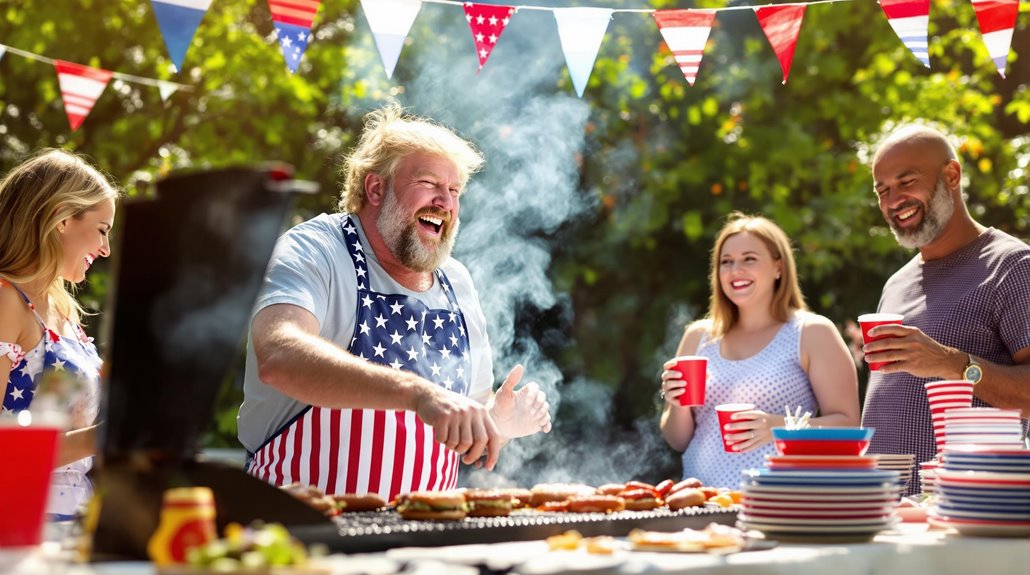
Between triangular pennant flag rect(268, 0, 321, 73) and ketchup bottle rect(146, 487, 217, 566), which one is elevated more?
triangular pennant flag rect(268, 0, 321, 73)

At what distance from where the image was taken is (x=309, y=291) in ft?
10.6

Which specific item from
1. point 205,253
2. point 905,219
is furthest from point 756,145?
point 205,253

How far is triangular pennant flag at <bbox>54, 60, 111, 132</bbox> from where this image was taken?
610 cm

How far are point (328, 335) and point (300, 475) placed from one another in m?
0.47

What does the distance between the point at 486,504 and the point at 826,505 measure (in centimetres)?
75

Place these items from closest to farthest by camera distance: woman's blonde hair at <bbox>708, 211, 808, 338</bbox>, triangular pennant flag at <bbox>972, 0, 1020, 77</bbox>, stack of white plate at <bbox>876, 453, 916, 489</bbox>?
1. stack of white plate at <bbox>876, 453, 916, 489</bbox>
2. triangular pennant flag at <bbox>972, 0, 1020, 77</bbox>
3. woman's blonde hair at <bbox>708, 211, 808, 338</bbox>

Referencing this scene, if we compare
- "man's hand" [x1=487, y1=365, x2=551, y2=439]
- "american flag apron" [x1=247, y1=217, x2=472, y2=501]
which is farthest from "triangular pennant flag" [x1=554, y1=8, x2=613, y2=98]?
"man's hand" [x1=487, y1=365, x2=551, y2=439]

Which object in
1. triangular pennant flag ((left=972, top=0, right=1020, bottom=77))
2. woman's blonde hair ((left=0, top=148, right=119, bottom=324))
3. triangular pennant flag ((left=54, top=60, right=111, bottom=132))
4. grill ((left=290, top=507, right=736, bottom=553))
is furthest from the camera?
triangular pennant flag ((left=54, top=60, right=111, bottom=132))

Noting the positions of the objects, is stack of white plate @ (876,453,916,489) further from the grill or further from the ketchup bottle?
the ketchup bottle

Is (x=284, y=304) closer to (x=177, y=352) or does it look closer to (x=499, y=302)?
(x=177, y=352)

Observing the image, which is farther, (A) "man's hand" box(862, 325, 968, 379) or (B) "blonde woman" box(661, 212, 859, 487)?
(B) "blonde woman" box(661, 212, 859, 487)

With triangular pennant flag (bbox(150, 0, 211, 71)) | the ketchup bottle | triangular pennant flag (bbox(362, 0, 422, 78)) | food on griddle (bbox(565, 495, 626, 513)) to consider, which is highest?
triangular pennant flag (bbox(362, 0, 422, 78))

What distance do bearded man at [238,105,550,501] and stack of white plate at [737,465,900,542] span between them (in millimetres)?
706

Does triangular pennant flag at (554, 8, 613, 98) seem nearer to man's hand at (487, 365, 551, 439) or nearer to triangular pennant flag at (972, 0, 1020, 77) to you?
triangular pennant flag at (972, 0, 1020, 77)
